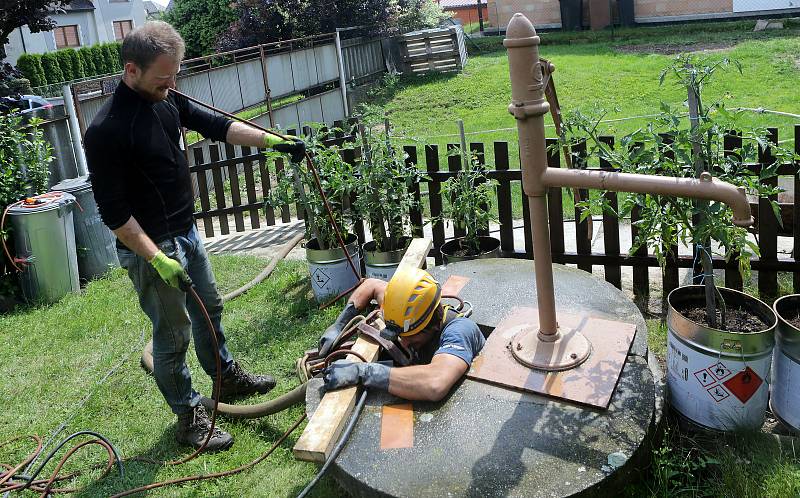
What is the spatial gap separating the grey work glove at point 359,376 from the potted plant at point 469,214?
76.8 inches

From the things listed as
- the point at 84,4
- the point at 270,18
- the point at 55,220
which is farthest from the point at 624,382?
the point at 84,4

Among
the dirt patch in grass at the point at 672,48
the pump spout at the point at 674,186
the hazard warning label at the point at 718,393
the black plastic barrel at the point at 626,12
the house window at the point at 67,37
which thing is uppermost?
the house window at the point at 67,37

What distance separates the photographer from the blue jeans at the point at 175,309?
3.50 metres

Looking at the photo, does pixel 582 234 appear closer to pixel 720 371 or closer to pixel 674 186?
pixel 720 371

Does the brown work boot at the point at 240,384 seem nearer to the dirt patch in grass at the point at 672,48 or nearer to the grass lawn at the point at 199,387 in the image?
the grass lawn at the point at 199,387

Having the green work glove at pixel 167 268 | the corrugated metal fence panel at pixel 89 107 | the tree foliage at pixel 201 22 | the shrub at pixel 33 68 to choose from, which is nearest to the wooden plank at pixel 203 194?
the corrugated metal fence panel at pixel 89 107

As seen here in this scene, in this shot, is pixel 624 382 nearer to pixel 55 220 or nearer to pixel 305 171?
pixel 305 171

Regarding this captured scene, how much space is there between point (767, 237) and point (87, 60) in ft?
105

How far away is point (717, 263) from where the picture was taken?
4656 millimetres

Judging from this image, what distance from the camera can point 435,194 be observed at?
18.4 feet

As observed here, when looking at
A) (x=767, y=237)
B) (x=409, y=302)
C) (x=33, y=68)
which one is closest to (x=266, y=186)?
(x=409, y=302)

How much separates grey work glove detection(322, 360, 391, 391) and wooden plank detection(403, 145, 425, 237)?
7.98ft

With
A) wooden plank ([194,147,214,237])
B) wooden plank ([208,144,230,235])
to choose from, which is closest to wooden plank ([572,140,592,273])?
wooden plank ([208,144,230,235])

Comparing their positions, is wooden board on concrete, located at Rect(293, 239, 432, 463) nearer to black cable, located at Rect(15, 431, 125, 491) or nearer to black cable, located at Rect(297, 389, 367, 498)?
black cable, located at Rect(297, 389, 367, 498)
